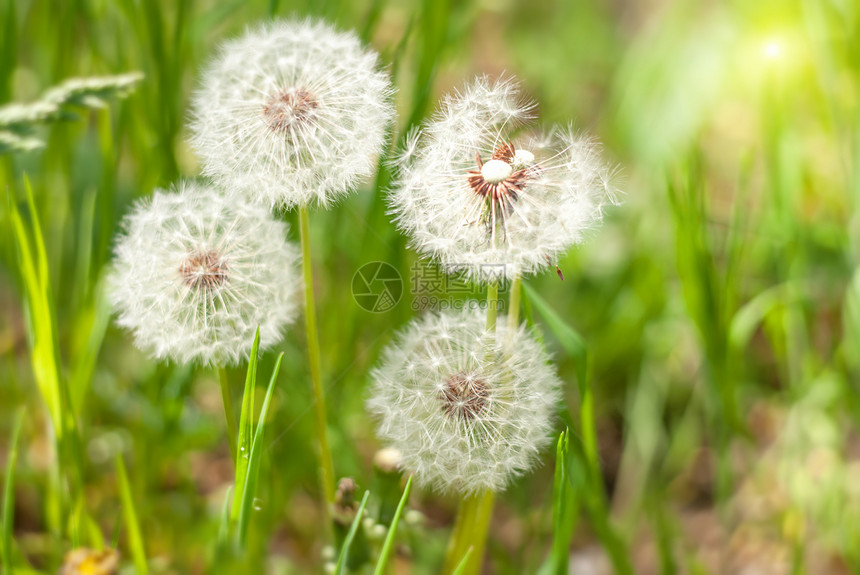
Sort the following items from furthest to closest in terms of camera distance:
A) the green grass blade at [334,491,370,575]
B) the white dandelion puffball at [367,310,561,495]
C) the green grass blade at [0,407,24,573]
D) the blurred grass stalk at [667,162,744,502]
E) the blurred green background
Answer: the blurred green background → the blurred grass stalk at [667,162,744,502] → the green grass blade at [0,407,24,573] → the white dandelion puffball at [367,310,561,495] → the green grass blade at [334,491,370,575]

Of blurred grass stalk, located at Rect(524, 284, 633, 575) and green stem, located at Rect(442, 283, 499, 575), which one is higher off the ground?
blurred grass stalk, located at Rect(524, 284, 633, 575)

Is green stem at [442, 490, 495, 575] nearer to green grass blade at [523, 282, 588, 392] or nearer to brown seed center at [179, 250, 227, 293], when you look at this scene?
green grass blade at [523, 282, 588, 392]

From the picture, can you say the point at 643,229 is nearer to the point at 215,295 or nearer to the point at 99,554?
the point at 215,295

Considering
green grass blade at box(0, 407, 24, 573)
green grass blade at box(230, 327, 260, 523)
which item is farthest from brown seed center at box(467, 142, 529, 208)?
green grass blade at box(0, 407, 24, 573)

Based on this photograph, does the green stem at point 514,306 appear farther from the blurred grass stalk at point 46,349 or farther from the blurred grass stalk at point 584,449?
the blurred grass stalk at point 46,349

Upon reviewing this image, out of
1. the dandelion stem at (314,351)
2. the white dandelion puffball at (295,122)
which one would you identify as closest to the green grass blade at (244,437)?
the dandelion stem at (314,351)

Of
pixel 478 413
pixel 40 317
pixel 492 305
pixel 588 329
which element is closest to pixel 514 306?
pixel 492 305

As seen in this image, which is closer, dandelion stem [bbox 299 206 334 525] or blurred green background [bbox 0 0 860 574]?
dandelion stem [bbox 299 206 334 525]
